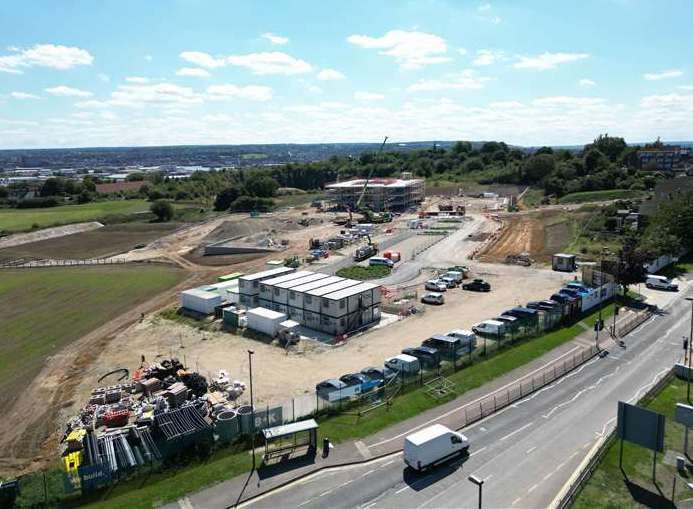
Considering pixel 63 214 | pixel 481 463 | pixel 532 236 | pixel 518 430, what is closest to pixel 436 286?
pixel 518 430

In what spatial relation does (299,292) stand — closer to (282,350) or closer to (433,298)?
(282,350)

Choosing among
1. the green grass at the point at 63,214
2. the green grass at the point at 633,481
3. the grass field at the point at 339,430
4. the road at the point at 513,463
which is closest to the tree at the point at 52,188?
the green grass at the point at 63,214

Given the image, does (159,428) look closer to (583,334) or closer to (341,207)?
(583,334)

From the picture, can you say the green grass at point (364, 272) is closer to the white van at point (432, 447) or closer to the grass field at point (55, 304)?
the grass field at point (55, 304)

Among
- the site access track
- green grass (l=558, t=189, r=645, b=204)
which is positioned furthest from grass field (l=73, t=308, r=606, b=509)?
green grass (l=558, t=189, r=645, b=204)

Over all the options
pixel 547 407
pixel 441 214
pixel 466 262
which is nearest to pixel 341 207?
pixel 441 214

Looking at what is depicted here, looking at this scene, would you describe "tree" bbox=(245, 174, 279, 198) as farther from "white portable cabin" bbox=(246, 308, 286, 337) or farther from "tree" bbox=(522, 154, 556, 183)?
"white portable cabin" bbox=(246, 308, 286, 337)
